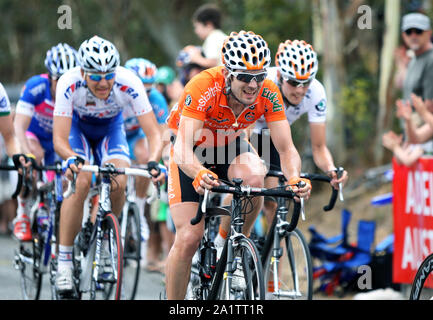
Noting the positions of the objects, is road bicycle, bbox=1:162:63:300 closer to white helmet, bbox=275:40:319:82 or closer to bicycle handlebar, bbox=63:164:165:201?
bicycle handlebar, bbox=63:164:165:201

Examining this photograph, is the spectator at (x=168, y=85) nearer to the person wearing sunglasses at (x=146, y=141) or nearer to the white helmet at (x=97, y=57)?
the person wearing sunglasses at (x=146, y=141)

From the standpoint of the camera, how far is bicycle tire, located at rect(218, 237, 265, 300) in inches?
205

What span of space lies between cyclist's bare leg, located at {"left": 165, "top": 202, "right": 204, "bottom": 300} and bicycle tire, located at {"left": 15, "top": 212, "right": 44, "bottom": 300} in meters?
2.49

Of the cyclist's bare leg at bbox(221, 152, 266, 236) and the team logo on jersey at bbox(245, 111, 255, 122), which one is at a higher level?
the team logo on jersey at bbox(245, 111, 255, 122)

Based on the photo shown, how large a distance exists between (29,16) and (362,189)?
2796 centimetres

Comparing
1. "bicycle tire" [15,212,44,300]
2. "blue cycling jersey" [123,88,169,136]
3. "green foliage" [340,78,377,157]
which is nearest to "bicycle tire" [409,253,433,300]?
"bicycle tire" [15,212,44,300]

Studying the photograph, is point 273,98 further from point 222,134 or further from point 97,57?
point 97,57

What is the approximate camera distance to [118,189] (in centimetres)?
721

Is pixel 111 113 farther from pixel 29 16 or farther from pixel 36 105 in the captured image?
pixel 29 16

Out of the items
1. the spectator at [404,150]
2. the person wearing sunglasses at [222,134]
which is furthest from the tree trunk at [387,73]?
the person wearing sunglasses at [222,134]

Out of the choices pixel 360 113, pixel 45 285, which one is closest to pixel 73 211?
pixel 45 285

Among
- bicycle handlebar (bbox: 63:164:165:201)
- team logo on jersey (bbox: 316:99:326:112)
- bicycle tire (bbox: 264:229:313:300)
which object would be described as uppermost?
team logo on jersey (bbox: 316:99:326:112)
